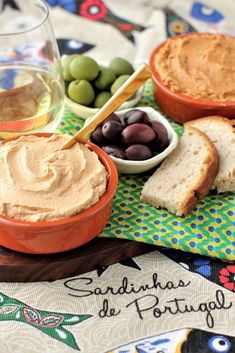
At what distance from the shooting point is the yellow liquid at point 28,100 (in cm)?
176

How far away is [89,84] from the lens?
1.95 metres

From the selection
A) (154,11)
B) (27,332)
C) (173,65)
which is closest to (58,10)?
(154,11)

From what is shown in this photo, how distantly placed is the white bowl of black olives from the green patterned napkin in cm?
8

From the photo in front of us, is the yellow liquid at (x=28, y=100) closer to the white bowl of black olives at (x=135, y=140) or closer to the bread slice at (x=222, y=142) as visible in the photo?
the white bowl of black olives at (x=135, y=140)

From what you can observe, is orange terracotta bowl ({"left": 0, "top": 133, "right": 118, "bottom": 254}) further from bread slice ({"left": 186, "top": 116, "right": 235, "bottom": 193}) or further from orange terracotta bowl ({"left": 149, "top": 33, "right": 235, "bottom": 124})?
orange terracotta bowl ({"left": 149, "top": 33, "right": 235, "bottom": 124})

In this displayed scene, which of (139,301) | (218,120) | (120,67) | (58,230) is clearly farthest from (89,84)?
(139,301)

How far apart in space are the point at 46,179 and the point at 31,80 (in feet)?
1.71

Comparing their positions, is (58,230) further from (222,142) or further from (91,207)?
(222,142)

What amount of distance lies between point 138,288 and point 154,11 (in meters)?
1.58

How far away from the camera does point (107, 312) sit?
145cm

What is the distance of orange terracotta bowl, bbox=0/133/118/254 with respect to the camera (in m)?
1.43

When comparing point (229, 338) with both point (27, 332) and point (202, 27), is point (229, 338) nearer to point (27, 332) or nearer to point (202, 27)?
point (27, 332)

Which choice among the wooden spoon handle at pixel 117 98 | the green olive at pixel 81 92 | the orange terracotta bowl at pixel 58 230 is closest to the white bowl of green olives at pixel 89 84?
the green olive at pixel 81 92

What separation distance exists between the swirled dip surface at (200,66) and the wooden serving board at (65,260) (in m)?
0.62
